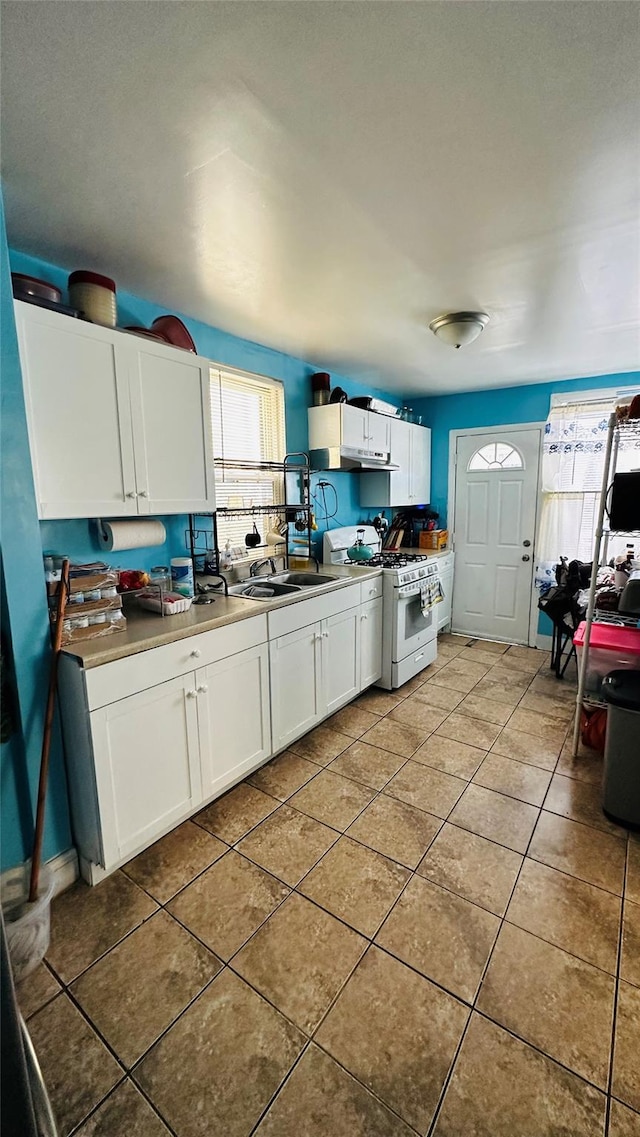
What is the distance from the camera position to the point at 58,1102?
109 cm

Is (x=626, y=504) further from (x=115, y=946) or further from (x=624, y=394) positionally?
(x=115, y=946)

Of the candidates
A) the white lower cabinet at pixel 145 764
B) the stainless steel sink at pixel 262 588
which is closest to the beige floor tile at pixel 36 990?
the white lower cabinet at pixel 145 764

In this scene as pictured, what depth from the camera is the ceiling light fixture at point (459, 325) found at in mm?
2471

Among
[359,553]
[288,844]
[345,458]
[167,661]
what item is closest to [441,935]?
[288,844]

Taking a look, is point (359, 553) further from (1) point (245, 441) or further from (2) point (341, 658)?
(1) point (245, 441)

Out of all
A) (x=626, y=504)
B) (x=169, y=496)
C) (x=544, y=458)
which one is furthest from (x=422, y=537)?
(x=169, y=496)

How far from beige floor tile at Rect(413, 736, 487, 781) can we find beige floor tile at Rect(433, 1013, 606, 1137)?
121 centimetres

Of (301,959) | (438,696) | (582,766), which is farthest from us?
(438,696)

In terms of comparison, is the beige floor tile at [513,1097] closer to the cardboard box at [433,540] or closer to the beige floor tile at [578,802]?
the beige floor tile at [578,802]

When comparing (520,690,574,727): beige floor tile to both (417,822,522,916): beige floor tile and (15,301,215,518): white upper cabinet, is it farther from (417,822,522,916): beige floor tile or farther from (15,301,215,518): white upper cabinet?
(15,301,215,518): white upper cabinet

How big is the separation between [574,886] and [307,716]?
1.45 meters

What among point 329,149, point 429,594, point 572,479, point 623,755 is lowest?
point 623,755

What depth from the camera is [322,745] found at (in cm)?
266

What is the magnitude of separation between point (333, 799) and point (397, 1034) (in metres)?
0.98
